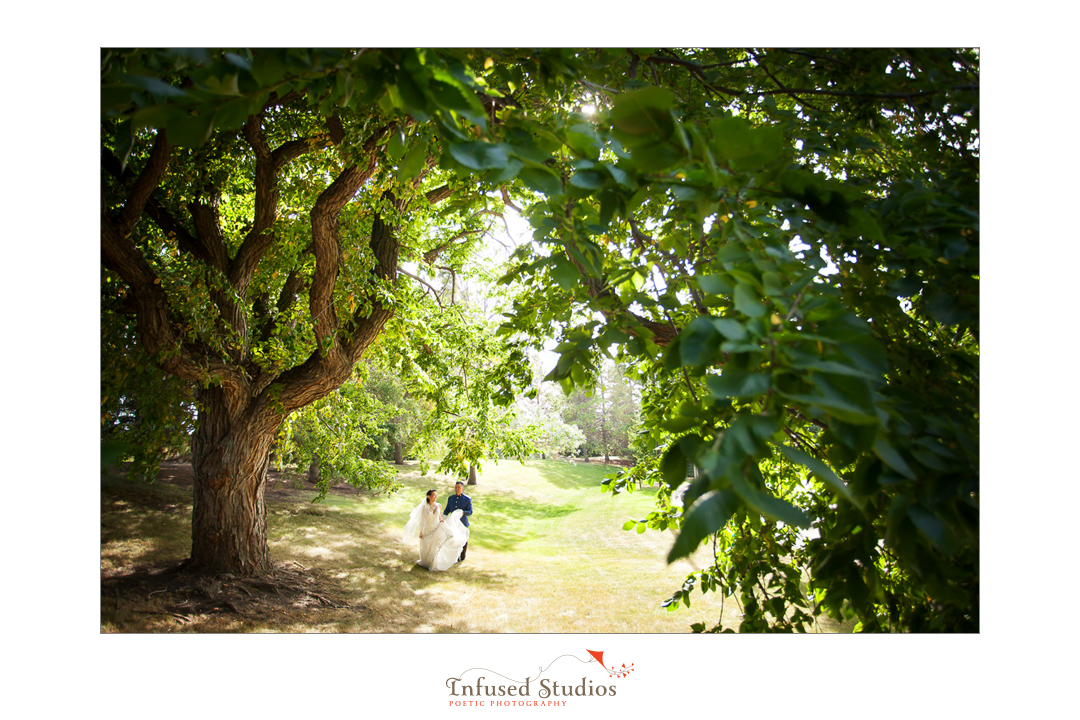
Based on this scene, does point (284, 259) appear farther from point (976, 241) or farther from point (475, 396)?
point (976, 241)

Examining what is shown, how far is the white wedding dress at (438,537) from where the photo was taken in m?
4.23

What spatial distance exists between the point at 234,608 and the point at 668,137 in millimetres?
3104

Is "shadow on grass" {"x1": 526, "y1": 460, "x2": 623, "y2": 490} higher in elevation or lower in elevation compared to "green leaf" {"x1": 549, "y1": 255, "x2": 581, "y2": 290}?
lower

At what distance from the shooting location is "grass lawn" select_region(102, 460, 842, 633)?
9.53 ft

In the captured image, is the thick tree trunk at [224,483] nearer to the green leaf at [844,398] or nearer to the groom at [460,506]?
the groom at [460,506]

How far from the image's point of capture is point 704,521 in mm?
384

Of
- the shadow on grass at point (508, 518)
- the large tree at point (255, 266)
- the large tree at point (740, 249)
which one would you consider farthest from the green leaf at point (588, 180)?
the shadow on grass at point (508, 518)

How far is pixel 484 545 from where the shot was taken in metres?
5.17

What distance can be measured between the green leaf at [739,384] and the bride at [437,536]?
13.7 feet

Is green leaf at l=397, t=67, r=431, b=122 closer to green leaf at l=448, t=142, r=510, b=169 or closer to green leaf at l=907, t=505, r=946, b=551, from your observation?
green leaf at l=448, t=142, r=510, b=169

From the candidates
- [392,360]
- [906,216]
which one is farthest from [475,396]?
[906,216]
